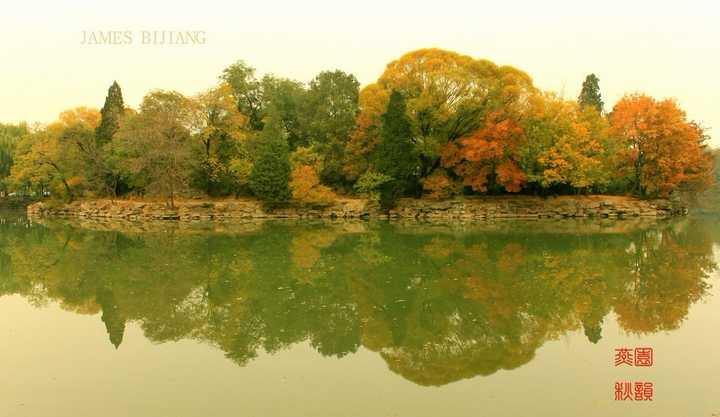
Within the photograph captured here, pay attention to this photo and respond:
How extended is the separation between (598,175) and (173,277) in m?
29.1

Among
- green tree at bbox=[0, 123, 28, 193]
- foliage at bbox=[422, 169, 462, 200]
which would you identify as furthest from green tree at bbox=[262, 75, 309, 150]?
green tree at bbox=[0, 123, 28, 193]

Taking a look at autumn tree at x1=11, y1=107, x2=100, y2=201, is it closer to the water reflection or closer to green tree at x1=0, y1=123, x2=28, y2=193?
green tree at x1=0, y1=123, x2=28, y2=193

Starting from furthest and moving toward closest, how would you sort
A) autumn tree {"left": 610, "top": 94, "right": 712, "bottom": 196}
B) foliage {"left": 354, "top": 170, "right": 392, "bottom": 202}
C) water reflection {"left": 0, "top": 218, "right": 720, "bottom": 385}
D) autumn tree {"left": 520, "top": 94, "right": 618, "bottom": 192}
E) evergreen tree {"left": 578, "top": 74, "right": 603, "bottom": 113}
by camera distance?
evergreen tree {"left": 578, "top": 74, "right": 603, "bottom": 113} → autumn tree {"left": 610, "top": 94, "right": 712, "bottom": 196} → foliage {"left": 354, "top": 170, "right": 392, "bottom": 202} → autumn tree {"left": 520, "top": 94, "right": 618, "bottom": 192} → water reflection {"left": 0, "top": 218, "right": 720, "bottom": 385}

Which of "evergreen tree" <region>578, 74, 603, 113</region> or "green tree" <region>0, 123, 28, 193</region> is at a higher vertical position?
"evergreen tree" <region>578, 74, 603, 113</region>

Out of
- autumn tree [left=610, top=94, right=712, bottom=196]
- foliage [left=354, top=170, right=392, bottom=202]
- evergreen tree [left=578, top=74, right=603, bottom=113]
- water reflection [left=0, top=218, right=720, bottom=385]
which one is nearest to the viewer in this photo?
water reflection [left=0, top=218, right=720, bottom=385]

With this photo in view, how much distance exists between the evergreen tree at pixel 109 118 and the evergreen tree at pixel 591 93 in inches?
1484

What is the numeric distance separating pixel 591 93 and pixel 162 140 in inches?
1365

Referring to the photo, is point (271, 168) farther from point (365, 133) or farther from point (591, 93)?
point (591, 93)

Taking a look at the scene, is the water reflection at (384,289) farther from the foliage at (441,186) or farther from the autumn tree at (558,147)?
the foliage at (441,186)

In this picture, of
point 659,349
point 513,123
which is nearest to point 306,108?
point 513,123

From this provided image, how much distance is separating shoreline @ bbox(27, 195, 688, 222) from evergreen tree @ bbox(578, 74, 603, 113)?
39.4 feet

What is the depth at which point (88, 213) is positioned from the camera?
1512 inches

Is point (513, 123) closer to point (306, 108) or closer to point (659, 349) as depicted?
point (306, 108)

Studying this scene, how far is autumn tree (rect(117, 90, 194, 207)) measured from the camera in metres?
32.9
